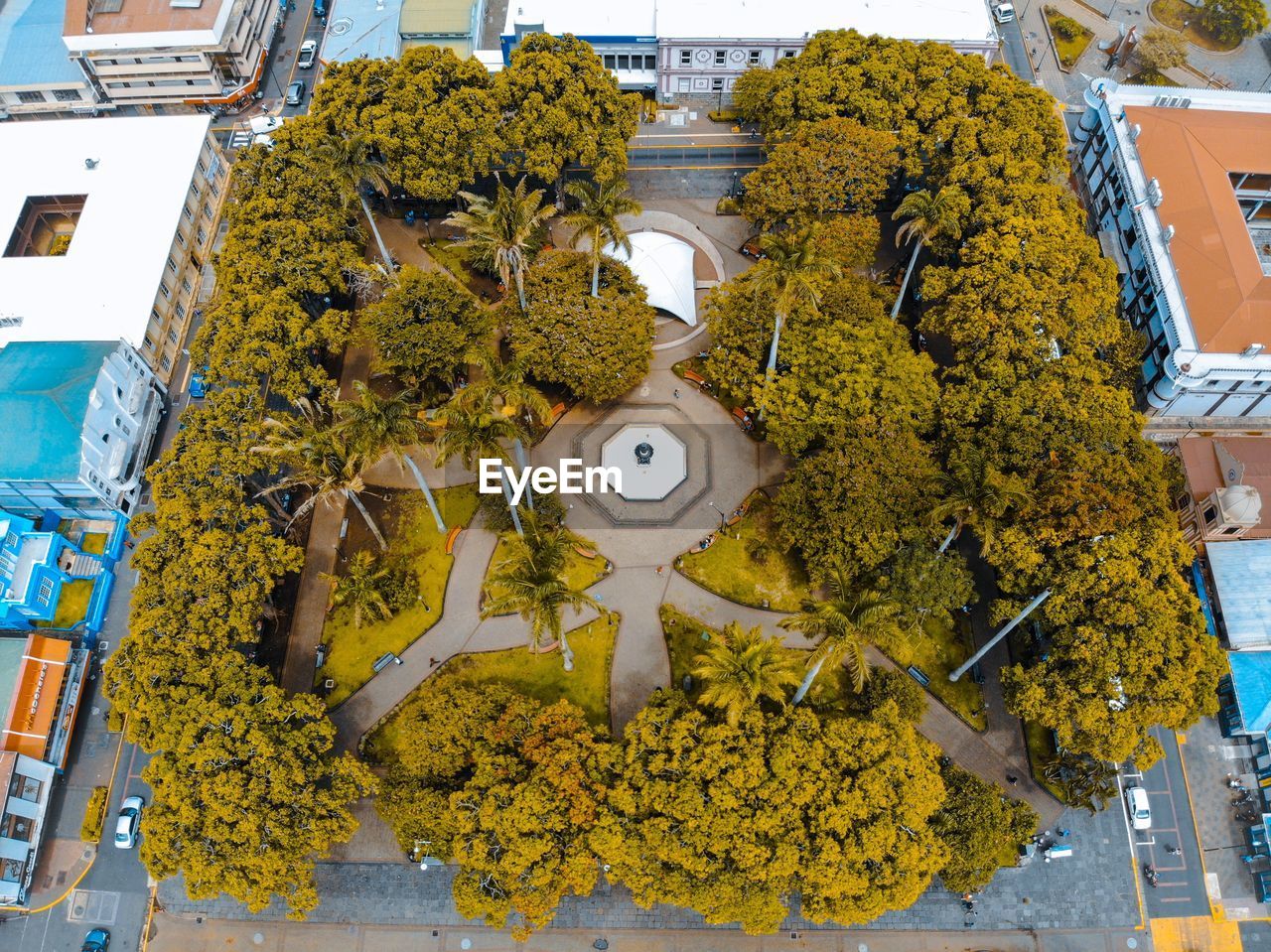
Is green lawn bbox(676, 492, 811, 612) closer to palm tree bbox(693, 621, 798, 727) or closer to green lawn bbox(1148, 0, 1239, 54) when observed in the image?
palm tree bbox(693, 621, 798, 727)

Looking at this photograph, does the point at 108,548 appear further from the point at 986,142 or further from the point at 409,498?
the point at 986,142

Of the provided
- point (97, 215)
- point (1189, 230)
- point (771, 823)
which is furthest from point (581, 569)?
point (1189, 230)

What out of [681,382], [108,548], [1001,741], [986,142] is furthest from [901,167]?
[108,548]

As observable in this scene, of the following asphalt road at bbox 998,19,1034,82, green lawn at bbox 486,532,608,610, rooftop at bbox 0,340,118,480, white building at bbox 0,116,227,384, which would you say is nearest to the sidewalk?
green lawn at bbox 486,532,608,610

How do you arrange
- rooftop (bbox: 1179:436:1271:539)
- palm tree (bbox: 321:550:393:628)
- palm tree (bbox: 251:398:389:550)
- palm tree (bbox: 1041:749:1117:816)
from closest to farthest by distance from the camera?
palm tree (bbox: 1041:749:1117:816), palm tree (bbox: 251:398:389:550), palm tree (bbox: 321:550:393:628), rooftop (bbox: 1179:436:1271:539)

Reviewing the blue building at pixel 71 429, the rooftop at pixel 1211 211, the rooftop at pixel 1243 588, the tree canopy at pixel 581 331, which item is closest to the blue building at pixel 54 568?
the blue building at pixel 71 429

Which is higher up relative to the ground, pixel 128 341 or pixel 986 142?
pixel 986 142
